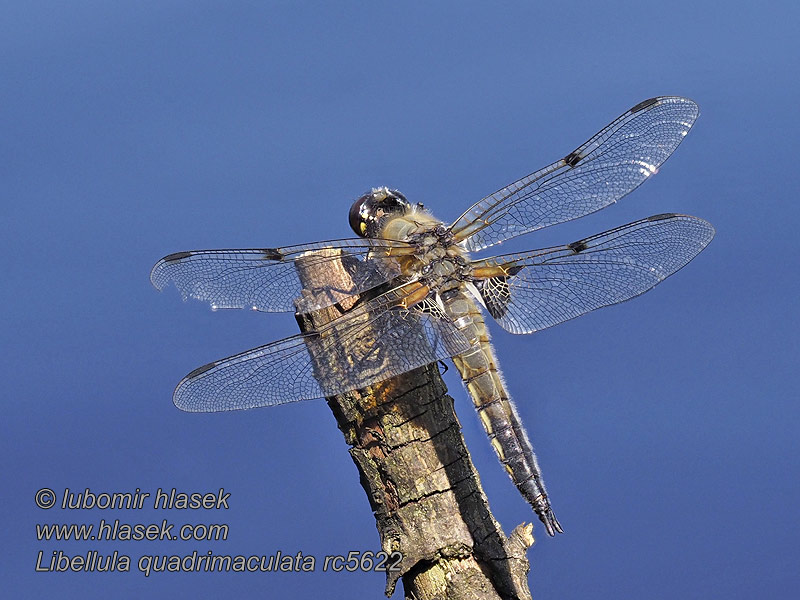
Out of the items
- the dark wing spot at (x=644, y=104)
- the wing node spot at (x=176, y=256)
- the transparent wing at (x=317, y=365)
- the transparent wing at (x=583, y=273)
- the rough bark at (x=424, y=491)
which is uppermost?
the dark wing spot at (x=644, y=104)

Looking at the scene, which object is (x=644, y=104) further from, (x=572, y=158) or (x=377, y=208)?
(x=377, y=208)

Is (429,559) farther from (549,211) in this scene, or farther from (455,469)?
(549,211)

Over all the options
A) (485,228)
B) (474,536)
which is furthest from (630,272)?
(474,536)

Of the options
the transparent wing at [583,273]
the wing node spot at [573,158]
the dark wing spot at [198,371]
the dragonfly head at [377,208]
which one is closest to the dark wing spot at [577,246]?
the transparent wing at [583,273]

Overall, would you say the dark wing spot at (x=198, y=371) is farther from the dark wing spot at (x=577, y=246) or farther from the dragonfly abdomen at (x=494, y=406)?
the dark wing spot at (x=577, y=246)

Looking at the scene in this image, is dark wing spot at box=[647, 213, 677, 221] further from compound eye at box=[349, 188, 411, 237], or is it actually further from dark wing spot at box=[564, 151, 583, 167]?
compound eye at box=[349, 188, 411, 237]

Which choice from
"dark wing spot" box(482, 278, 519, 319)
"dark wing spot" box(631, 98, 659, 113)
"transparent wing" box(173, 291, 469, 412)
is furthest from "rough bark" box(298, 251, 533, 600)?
"dark wing spot" box(631, 98, 659, 113)
